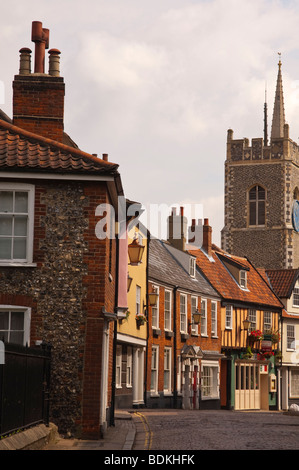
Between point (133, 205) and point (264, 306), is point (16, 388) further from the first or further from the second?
point (264, 306)

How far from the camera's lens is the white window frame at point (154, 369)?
3544 centimetres

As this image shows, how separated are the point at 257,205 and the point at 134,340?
150 feet

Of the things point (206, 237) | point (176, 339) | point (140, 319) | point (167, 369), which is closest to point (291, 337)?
point (206, 237)

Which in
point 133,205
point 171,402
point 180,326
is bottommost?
point 171,402

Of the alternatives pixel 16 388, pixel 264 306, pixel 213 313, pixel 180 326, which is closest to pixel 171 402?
pixel 180 326

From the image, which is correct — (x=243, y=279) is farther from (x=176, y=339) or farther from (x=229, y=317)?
(x=176, y=339)

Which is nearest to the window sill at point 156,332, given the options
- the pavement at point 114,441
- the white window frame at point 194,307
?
the white window frame at point 194,307

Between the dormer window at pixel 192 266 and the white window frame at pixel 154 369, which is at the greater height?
the dormer window at pixel 192 266

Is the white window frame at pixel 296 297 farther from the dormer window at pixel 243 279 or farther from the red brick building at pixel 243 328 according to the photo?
the dormer window at pixel 243 279

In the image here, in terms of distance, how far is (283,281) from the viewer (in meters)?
53.2

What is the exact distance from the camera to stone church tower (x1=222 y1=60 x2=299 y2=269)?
74.8 m

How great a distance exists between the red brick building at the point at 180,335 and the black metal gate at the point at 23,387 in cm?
1864

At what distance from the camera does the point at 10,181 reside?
58.5 ft
